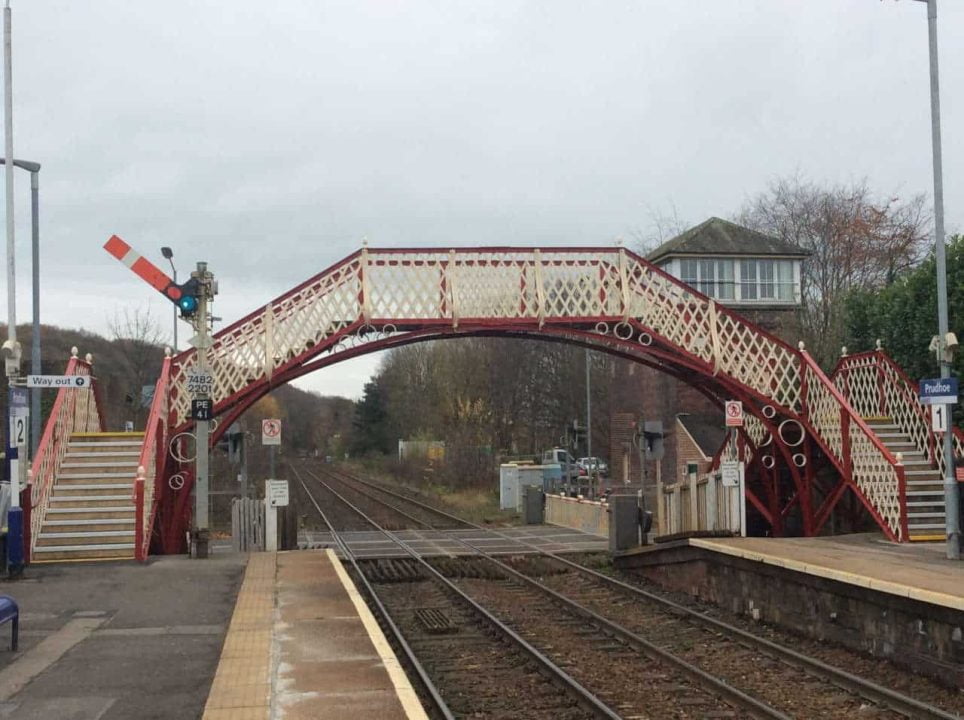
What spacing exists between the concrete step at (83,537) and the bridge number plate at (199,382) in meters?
2.29

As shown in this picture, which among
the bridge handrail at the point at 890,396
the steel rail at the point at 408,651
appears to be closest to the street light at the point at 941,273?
the bridge handrail at the point at 890,396

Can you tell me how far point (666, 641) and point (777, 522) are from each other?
849cm

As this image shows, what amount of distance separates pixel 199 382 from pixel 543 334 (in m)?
6.60

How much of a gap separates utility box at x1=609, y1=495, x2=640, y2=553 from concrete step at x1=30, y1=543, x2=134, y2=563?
889 centimetres

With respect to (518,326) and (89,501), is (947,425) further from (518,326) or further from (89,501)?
(89,501)

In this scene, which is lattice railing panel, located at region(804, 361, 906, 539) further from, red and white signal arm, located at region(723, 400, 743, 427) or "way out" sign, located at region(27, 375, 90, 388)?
"way out" sign, located at region(27, 375, 90, 388)

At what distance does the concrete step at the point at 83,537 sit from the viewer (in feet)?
47.8

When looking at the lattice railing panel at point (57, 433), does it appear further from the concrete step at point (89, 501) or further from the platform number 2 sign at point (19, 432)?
the platform number 2 sign at point (19, 432)

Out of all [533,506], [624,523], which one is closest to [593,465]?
[533,506]

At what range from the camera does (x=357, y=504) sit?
4019 cm

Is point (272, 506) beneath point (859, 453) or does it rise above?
beneath

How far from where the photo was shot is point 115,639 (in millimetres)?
9164

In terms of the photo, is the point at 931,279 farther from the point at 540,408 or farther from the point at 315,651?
the point at 540,408

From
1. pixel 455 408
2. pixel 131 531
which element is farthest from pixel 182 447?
pixel 455 408
